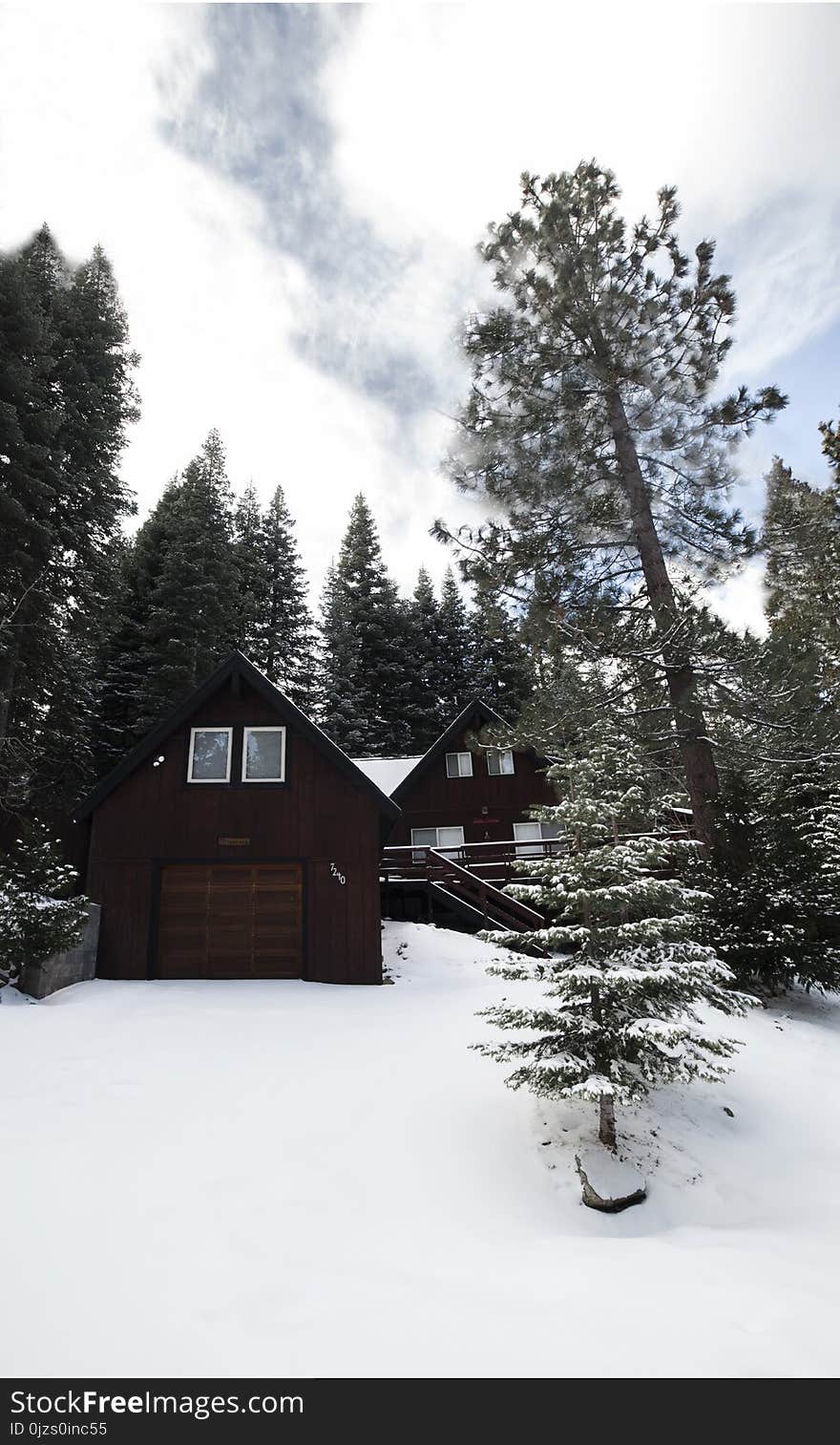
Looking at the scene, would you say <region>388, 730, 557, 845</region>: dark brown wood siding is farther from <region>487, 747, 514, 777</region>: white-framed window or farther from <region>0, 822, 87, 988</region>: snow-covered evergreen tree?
<region>0, 822, 87, 988</region>: snow-covered evergreen tree

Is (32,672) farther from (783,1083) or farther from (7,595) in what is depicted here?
(783,1083)

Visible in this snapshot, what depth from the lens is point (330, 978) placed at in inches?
524

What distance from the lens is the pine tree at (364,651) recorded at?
34.4m

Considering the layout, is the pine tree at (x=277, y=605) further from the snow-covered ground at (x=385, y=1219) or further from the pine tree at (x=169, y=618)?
the snow-covered ground at (x=385, y=1219)

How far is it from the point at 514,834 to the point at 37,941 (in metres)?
18.0

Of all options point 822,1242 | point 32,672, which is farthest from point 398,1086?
point 32,672

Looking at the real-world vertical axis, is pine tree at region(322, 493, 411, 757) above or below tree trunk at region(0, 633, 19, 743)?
above

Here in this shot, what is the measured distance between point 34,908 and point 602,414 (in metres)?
13.9

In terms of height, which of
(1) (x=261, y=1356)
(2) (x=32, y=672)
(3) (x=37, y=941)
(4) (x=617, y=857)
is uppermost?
(2) (x=32, y=672)

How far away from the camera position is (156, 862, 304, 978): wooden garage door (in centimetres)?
1347

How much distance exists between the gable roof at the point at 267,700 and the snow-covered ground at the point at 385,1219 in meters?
6.08

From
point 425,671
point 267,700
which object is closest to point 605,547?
point 267,700

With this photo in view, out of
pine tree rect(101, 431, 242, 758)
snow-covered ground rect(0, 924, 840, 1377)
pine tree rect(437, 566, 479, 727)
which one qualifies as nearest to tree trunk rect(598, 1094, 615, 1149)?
snow-covered ground rect(0, 924, 840, 1377)

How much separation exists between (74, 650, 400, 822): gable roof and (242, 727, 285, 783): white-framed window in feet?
1.58
